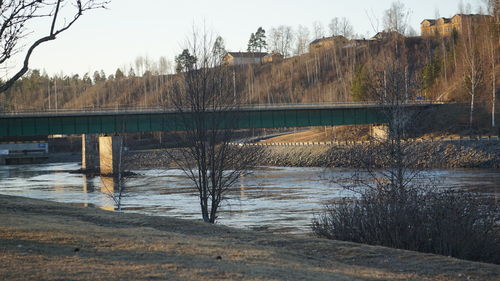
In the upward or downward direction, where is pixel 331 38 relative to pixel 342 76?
upward

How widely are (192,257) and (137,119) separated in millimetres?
62965

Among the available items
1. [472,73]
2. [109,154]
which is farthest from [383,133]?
[109,154]

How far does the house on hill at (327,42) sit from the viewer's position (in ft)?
553

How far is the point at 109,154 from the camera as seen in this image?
8144cm

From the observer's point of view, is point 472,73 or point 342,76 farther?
point 342,76

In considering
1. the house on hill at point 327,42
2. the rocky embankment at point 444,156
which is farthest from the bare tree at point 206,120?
the house on hill at point 327,42

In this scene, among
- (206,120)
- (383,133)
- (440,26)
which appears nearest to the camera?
(206,120)

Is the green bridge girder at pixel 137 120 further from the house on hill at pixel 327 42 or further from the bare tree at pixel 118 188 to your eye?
the house on hill at pixel 327 42

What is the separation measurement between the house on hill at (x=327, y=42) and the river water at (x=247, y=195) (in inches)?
4068

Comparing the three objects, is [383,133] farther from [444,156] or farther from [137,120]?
[137,120]

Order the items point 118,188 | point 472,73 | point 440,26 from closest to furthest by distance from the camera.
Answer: point 118,188 → point 472,73 → point 440,26

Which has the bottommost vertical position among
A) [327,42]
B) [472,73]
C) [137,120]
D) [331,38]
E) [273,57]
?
[137,120]

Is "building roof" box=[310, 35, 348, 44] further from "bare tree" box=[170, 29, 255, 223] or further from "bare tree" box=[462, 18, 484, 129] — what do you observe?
"bare tree" box=[170, 29, 255, 223]

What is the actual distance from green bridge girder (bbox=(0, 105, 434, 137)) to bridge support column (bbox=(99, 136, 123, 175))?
619 cm
